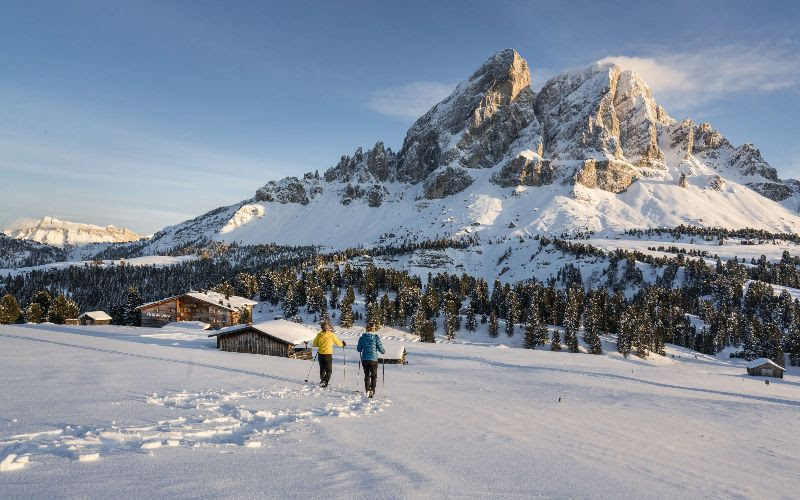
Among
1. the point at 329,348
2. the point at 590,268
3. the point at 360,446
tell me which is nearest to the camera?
the point at 360,446

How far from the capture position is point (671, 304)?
116 meters

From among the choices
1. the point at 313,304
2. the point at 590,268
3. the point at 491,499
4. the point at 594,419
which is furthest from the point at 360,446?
the point at 590,268

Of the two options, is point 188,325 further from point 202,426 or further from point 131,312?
point 202,426

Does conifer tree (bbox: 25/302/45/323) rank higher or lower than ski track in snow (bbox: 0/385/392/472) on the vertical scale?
lower

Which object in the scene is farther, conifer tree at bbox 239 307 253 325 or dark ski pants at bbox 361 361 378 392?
conifer tree at bbox 239 307 253 325

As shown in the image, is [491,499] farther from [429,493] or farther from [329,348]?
[329,348]

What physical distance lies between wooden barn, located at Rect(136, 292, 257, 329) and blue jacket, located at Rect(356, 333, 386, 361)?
60.6m

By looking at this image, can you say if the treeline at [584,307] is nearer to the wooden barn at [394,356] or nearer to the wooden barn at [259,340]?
the wooden barn at [394,356]

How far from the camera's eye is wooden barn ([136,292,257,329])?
2685 inches

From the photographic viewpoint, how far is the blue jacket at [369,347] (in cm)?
1373

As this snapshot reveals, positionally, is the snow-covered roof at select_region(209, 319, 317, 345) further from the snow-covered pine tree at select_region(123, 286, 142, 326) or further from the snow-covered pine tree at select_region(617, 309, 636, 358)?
the snow-covered pine tree at select_region(617, 309, 636, 358)

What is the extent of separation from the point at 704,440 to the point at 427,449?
7.30 m

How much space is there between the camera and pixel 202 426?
7.33 m

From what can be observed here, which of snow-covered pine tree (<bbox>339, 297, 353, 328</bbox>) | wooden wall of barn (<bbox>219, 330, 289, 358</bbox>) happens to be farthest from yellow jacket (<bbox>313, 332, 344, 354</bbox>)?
snow-covered pine tree (<bbox>339, 297, 353, 328</bbox>)
